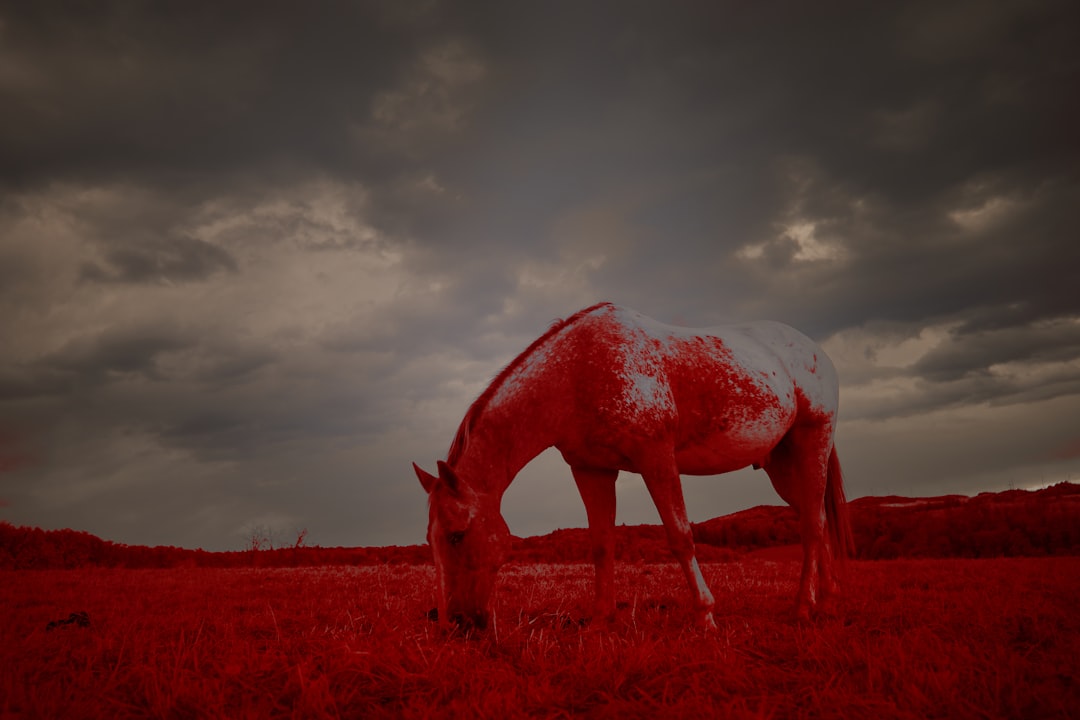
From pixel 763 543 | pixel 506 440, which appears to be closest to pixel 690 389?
pixel 506 440

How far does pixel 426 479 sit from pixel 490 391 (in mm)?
1144

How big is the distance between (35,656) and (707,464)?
6.13 metres

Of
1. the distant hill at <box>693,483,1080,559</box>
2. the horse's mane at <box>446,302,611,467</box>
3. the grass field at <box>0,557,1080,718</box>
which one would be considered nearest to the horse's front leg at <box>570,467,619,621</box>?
the grass field at <box>0,557,1080,718</box>

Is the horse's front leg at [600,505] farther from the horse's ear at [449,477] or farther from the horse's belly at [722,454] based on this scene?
the horse's ear at [449,477]

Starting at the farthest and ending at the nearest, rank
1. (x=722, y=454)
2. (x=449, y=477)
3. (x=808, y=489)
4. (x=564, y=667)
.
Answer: (x=808, y=489) → (x=722, y=454) → (x=449, y=477) → (x=564, y=667)

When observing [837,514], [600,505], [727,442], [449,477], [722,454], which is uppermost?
[727,442]

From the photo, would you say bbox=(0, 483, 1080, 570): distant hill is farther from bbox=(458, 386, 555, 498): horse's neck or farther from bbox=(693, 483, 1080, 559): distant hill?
bbox=(458, 386, 555, 498): horse's neck

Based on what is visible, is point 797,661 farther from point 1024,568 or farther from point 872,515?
point 872,515

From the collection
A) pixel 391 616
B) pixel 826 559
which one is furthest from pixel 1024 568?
pixel 391 616

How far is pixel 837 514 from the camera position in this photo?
8164 mm

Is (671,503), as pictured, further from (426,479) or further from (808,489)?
(808,489)

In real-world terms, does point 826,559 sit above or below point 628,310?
below

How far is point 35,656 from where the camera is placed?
412 centimetres

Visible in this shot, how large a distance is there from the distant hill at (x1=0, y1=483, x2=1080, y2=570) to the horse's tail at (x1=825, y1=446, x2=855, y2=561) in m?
9.20
